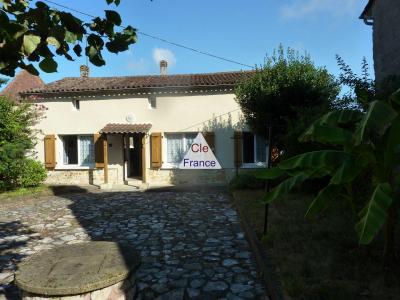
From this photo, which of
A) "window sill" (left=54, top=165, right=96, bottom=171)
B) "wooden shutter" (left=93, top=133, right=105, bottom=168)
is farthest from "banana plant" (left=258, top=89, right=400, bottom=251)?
"window sill" (left=54, top=165, right=96, bottom=171)

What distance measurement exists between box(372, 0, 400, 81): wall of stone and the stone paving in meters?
5.61

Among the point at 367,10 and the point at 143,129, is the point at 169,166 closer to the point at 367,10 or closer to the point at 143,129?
the point at 143,129

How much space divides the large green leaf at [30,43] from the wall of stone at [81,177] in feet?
49.9

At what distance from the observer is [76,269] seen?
12.6 feet

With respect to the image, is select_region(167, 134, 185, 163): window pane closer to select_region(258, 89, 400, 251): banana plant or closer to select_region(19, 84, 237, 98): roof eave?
select_region(19, 84, 237, 98): roof eave

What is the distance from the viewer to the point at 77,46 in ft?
9.27

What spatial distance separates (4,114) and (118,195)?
668 centimetres

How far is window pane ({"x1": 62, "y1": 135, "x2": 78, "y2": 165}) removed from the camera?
1778cm

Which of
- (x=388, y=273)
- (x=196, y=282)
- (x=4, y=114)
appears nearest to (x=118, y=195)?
(x=4, y=114)

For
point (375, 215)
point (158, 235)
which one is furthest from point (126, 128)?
point (375, 215)

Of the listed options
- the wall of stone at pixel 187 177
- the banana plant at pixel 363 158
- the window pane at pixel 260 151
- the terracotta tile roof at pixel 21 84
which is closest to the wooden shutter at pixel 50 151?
the wall of stone at pixel 187 177

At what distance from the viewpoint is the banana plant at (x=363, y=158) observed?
3613mm

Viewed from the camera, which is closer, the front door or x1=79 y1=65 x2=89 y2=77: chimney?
the front door

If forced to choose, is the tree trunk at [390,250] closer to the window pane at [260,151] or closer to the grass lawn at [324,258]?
the grass lawn at [324,258]
